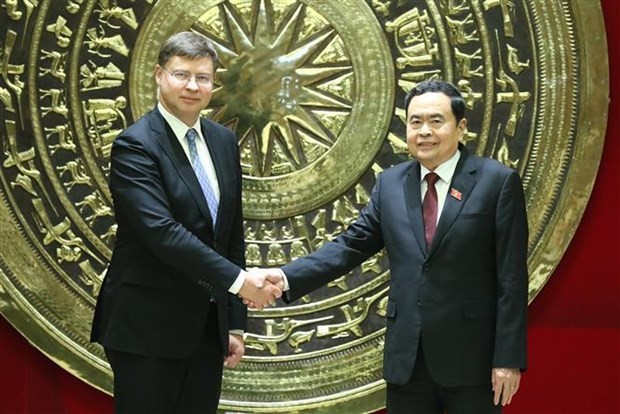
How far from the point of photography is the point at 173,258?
2.49 m

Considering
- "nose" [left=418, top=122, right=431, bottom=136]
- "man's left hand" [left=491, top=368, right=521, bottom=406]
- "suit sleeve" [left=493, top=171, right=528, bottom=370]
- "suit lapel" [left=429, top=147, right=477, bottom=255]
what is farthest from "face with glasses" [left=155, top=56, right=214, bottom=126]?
"man's left hand" [left=491, top=368, right=521, bottom=406]

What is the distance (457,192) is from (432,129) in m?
0.15

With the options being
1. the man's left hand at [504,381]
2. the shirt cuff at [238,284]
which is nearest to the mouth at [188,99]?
the shirt cuff at [238,284]

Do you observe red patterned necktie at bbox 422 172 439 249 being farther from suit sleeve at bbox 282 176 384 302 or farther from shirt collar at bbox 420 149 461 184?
suit sleeve at bbox 282 176 384 302

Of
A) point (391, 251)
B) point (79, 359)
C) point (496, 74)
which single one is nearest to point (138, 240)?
point (391, 251)

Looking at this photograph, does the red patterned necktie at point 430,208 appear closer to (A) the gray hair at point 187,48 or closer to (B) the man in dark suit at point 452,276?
(B) the man in dark suit at point 452,276

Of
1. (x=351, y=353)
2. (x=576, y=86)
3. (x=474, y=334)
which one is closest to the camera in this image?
(x=474, y=334)

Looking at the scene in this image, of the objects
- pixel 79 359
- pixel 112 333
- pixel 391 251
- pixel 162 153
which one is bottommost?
pixel 79 359

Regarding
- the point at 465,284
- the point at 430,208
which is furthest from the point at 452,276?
the point at 430,208

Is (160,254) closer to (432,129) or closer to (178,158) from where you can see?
(178,158)

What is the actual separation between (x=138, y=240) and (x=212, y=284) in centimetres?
20

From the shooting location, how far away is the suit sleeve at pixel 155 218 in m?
2.49

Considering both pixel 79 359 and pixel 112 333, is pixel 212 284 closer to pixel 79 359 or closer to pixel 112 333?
pixel 112 333

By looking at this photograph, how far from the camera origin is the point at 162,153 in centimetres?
258
